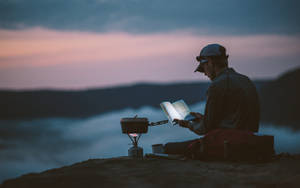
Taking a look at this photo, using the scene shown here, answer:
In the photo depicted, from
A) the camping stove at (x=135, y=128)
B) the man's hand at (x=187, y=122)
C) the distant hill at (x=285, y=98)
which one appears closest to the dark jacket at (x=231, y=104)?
the man's hand at (x=187, y=122)

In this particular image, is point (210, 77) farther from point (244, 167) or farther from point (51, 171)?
point (51, 171)

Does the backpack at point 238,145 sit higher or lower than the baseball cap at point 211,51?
lower

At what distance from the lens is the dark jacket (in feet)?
16.5

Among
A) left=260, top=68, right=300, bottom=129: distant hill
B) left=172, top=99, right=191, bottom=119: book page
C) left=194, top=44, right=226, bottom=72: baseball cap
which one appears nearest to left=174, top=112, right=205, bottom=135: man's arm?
left=172, top=99, right=191, bottom=119: book page

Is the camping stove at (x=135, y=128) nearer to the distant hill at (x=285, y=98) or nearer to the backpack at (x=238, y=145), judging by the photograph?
the backpack at (x=238, y=145)

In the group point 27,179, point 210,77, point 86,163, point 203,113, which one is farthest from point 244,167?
point 27,179

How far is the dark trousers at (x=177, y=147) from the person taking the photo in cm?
568

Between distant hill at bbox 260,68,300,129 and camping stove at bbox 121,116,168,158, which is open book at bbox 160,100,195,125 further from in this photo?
distant hill at bbox 260,68,300,129

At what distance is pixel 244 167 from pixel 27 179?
2.75 m

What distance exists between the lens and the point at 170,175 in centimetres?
443

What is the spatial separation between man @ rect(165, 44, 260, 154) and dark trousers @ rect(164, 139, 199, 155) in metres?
0.42

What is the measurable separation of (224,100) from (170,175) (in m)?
1.34

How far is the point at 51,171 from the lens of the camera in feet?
16.2

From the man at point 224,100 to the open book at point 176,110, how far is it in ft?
0.33
